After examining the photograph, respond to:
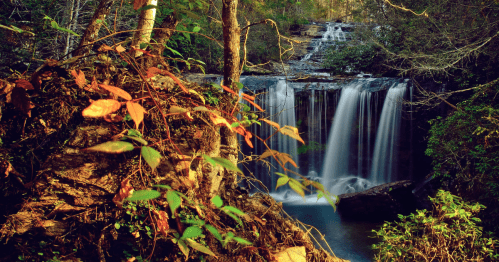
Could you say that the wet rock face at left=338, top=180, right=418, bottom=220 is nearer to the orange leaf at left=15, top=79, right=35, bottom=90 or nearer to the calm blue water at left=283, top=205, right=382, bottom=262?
the calm blue water at left=283, top=205, right=382, bottom=262

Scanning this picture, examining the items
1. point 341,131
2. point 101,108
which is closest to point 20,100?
point 101,108

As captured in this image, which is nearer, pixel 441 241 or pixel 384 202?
pixel 441 241

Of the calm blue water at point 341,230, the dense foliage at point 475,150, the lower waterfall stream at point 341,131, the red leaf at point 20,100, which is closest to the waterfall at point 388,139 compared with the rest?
the lower waterfall stream at point 341,131

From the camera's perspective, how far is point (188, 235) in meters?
1.01

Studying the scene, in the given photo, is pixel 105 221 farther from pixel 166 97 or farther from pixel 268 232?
pixel 268 232

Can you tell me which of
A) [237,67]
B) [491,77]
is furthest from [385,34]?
[237,67]

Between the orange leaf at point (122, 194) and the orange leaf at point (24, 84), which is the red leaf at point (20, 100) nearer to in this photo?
the orange leaf at point (24, 84)

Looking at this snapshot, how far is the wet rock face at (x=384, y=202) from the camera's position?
627 cm

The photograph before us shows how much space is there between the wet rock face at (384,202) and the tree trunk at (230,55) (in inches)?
215

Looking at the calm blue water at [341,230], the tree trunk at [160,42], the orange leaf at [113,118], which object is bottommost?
the calm blue water at [341,230]

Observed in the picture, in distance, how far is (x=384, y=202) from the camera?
20.6 feet

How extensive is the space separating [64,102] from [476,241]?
4464 millimetres

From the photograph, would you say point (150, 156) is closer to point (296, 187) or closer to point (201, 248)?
point (201, 248)

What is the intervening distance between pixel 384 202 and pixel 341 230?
1181 millimetres
